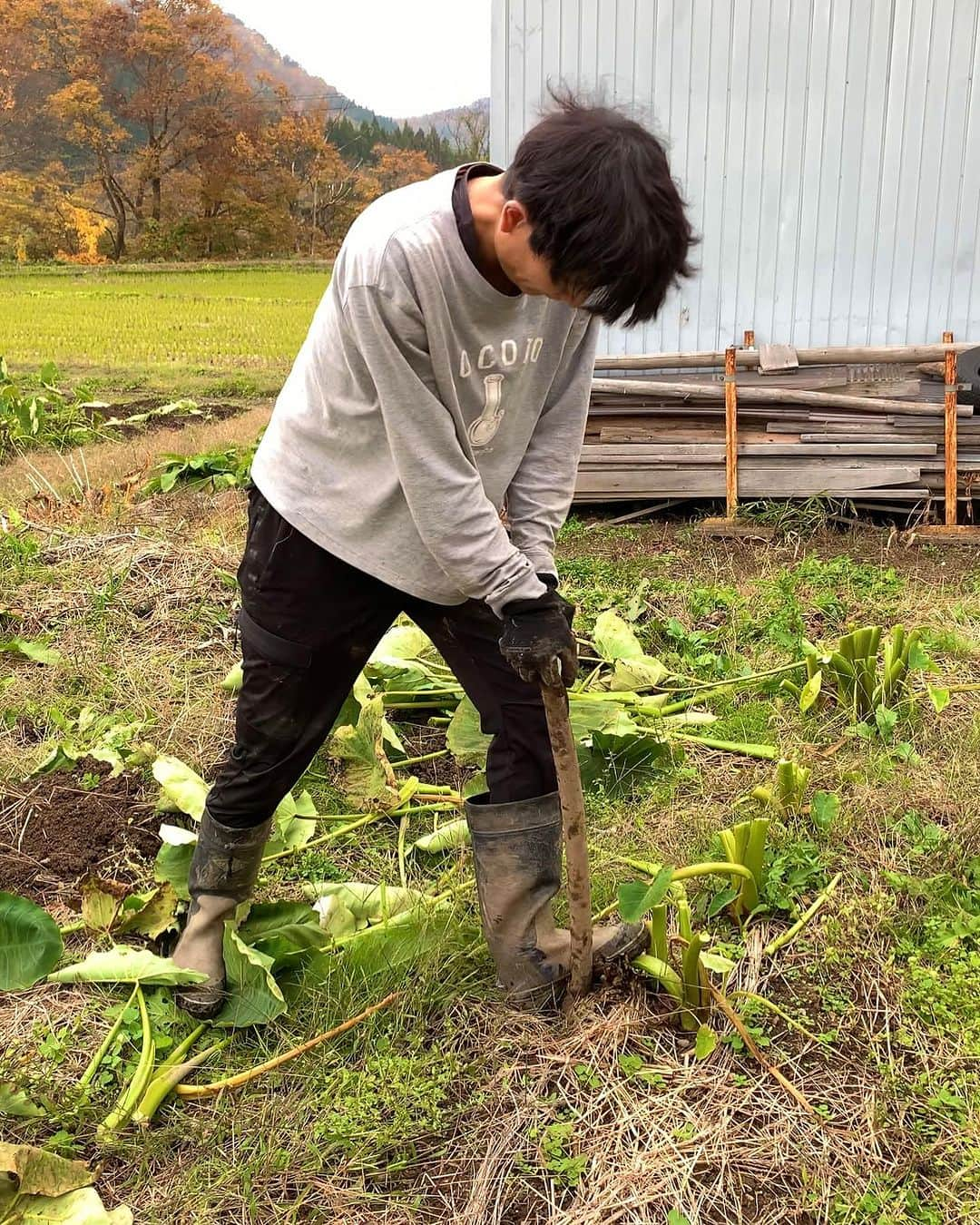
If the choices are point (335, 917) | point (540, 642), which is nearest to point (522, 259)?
point (540, 642)

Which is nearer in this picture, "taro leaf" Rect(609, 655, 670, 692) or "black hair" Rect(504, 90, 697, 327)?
"black hair" Rect(504, 90, 697, 327)

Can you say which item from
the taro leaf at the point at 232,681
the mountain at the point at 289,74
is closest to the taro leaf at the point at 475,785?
the taro leaf at the point at 232,681

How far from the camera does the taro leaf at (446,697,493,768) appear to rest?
9.30 feet

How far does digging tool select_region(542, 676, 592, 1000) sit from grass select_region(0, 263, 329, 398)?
10154mm

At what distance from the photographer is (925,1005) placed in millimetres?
2102

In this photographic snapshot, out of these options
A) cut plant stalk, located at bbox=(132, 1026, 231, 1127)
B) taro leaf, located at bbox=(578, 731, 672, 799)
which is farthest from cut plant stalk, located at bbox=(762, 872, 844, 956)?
cut plant stalk, located at bbox=(132, 1026, 231, 1127)

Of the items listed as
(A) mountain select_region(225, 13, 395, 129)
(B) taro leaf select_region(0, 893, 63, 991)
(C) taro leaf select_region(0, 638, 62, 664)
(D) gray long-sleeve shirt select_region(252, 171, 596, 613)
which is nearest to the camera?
(D) gray long-sleeve shirt select_region(252, 171, 596, 613)

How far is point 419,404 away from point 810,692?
6.03ft

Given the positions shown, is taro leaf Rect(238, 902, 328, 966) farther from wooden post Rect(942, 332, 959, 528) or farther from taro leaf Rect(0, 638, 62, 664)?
wooden post Rect(942, 332, 959, 528)

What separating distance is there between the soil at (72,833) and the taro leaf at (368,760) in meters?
0.53

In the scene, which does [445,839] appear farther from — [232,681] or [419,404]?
[419,404]

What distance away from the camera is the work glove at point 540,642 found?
1.81 m

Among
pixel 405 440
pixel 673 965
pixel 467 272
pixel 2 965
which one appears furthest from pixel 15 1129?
pixel 467 272

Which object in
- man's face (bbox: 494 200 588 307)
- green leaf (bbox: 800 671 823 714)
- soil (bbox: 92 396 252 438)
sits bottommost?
green leaf (bbox: 800 671 823 714)
